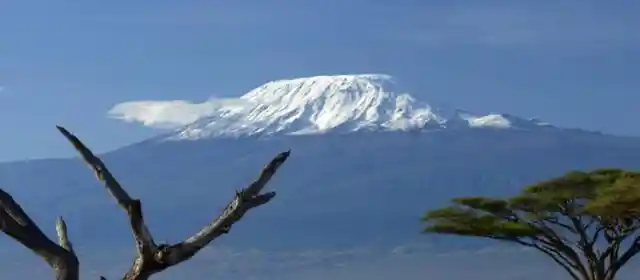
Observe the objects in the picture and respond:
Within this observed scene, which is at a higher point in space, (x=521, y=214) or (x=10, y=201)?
(x=521, y=214)

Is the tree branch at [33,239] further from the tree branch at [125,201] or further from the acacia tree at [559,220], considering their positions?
the acacia tree at [559,220]

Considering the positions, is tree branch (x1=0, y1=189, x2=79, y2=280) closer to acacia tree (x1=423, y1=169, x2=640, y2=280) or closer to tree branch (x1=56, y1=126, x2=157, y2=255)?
tree branch (x1=56, y1=126, x2=157, y2=255)

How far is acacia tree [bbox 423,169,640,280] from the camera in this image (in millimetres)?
21453

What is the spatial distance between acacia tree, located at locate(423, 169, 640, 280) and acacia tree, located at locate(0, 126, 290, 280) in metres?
17.9

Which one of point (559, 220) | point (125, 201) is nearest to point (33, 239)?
point (125, 201)

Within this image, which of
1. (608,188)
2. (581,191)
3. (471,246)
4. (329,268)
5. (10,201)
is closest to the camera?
(10,201)

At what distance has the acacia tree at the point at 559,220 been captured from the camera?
2145 centimetres

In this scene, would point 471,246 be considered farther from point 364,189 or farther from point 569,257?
point 569,257

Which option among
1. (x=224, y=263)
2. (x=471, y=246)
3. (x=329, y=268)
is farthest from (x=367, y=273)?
(x=471, y=246)

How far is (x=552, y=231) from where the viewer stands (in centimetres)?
2281

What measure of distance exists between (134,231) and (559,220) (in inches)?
836

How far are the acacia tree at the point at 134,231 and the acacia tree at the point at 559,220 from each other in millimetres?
17896

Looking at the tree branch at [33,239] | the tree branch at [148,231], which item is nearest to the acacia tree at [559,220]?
the tree branch at [148,231]

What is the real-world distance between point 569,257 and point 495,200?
1.70 metres
